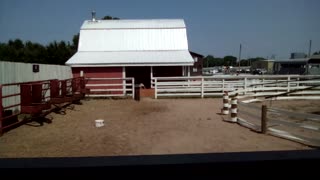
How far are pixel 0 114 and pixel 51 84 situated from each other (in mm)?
4859

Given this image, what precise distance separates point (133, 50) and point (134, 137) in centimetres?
1990

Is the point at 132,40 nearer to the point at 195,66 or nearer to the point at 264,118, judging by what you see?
the point at 195,66

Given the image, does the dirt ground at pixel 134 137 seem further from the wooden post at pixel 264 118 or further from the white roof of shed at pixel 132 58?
the white roof of shed at pixel 132 58

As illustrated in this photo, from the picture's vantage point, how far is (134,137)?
9.23 m

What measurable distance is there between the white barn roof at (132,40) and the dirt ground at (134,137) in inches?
564

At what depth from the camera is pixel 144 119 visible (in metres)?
12.5

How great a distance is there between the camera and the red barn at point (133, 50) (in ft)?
82.8

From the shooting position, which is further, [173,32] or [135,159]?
[173,32]

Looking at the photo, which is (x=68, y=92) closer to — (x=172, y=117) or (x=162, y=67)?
(x=172, y=117)

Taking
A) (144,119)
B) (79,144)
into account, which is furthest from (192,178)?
(144,119)

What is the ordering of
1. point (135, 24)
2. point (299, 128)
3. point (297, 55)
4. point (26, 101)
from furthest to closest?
point (297, 55)
point (135, 24)
point (26, 101)
point (299, 128)

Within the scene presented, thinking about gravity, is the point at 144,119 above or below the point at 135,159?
below

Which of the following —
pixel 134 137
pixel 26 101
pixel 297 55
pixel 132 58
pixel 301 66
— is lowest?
pixel 134 137

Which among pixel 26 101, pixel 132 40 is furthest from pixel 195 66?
pixel 26 101
